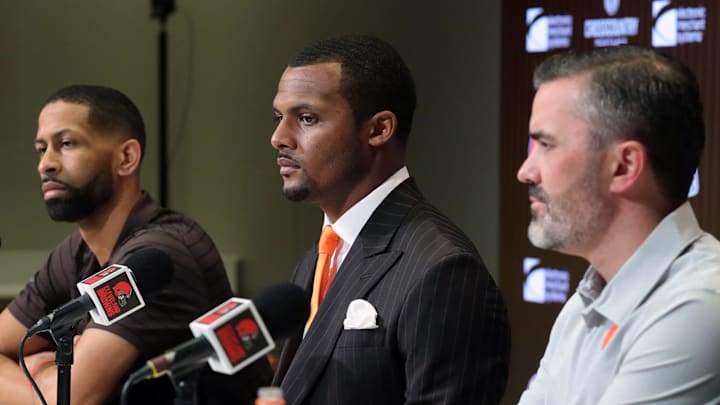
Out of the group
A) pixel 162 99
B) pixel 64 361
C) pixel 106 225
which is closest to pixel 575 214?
pixel 64 361

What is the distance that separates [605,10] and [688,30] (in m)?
0.33

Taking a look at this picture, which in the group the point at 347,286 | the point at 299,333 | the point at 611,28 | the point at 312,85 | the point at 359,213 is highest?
the point at 611,28

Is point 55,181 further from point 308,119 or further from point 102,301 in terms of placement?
point 102,301

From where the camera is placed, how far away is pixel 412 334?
1660 millimetres

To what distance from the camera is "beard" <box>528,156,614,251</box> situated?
1.36 metres

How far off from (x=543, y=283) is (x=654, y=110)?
98.6 inches

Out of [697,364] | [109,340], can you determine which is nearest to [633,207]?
[697,364]

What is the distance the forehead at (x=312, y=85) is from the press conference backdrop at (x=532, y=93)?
1.89 meters

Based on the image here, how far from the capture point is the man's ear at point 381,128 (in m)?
1.90

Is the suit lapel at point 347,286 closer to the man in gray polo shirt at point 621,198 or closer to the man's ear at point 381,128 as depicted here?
the man's ear at point 381,128

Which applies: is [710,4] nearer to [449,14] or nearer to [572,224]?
[449,14]

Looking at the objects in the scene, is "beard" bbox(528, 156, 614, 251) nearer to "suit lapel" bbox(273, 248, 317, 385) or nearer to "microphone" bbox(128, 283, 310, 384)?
"microphone" bbox(128, 283, 310, 384)

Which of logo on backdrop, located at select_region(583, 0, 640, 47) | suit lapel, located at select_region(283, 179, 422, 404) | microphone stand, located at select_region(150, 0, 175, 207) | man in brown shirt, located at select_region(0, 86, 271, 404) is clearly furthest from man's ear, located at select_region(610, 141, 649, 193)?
microphone stand, located at select_region(150, 0, 175, 207)

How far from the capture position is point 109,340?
218 cm
